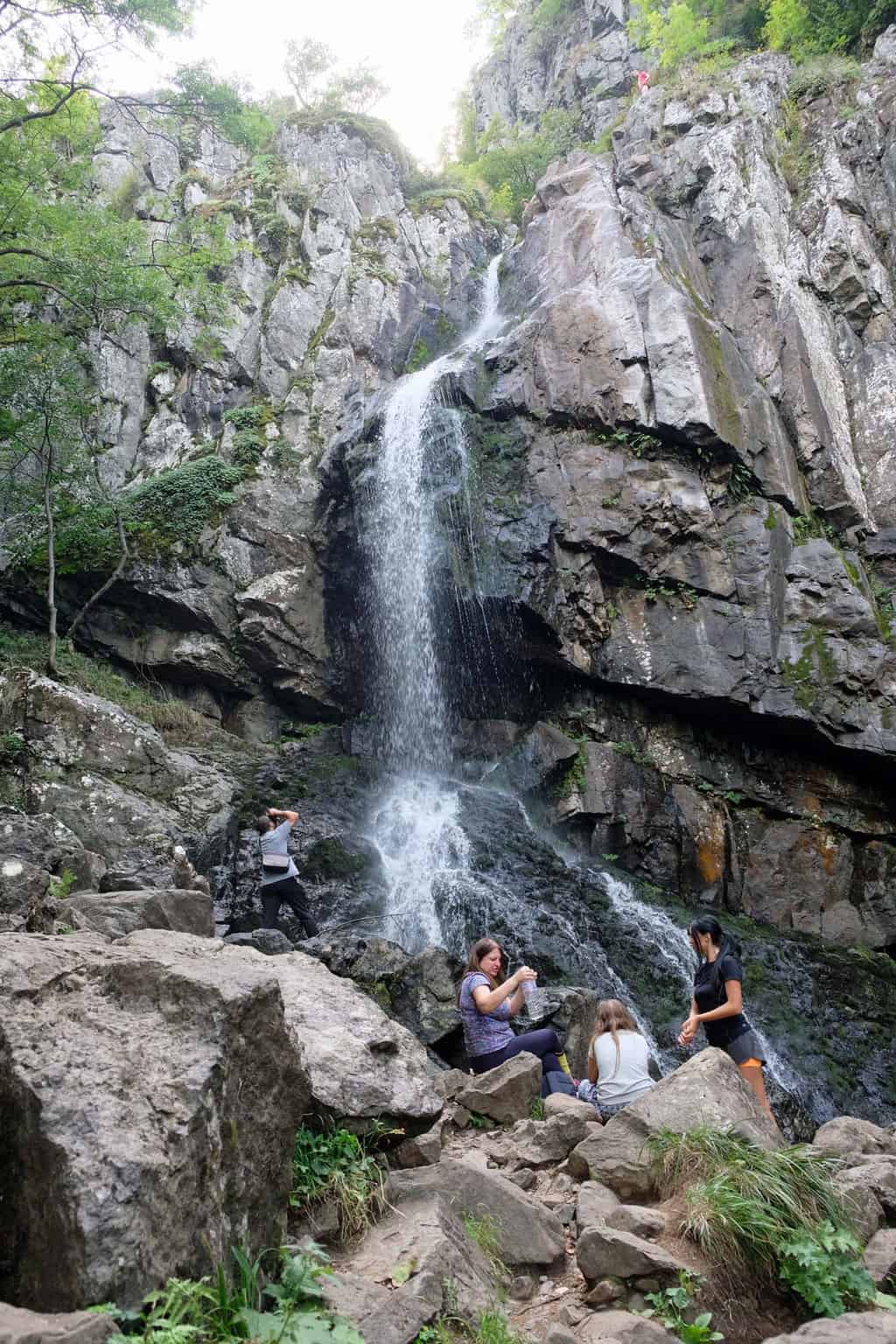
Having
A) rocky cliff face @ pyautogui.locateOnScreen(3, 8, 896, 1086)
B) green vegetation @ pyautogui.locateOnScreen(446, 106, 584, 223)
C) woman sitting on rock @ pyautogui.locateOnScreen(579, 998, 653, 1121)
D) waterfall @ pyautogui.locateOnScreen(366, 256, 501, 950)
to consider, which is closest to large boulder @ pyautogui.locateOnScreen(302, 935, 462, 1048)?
woman sitting on rock @ pyautogui.locateOnScreen(579, 998, 653, 1121)

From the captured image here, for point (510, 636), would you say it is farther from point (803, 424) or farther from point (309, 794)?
point (803, 424)

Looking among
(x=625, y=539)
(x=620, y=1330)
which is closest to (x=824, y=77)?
(x=625, y=539)

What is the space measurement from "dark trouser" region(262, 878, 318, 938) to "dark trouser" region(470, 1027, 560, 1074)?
12.2 feet

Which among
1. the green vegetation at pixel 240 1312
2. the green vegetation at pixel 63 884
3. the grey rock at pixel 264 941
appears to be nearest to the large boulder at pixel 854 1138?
the green vegetation at pixel 240 1312

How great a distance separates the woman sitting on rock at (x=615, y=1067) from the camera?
4.72 m

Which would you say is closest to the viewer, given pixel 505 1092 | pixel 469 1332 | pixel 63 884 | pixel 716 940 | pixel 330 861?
pixel 469 1332

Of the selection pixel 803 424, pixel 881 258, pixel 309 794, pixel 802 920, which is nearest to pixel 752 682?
pixel 802 920

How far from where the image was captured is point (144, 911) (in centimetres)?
595

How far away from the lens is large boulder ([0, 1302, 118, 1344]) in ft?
5.79

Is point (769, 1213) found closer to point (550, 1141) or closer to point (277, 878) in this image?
point (550, 1141)

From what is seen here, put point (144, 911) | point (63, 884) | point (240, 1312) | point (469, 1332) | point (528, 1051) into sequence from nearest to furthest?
1. point (240, 1312)
2. point (469, 1332)
3. point (528, 1051)
4. point (144, 911)
5. point (63, 884)

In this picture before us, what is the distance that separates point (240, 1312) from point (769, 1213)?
6.58 ft

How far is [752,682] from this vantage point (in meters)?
12.9

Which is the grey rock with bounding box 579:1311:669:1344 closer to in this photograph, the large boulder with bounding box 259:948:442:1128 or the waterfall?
the large boulder with bounding box 259:948:442:1128
